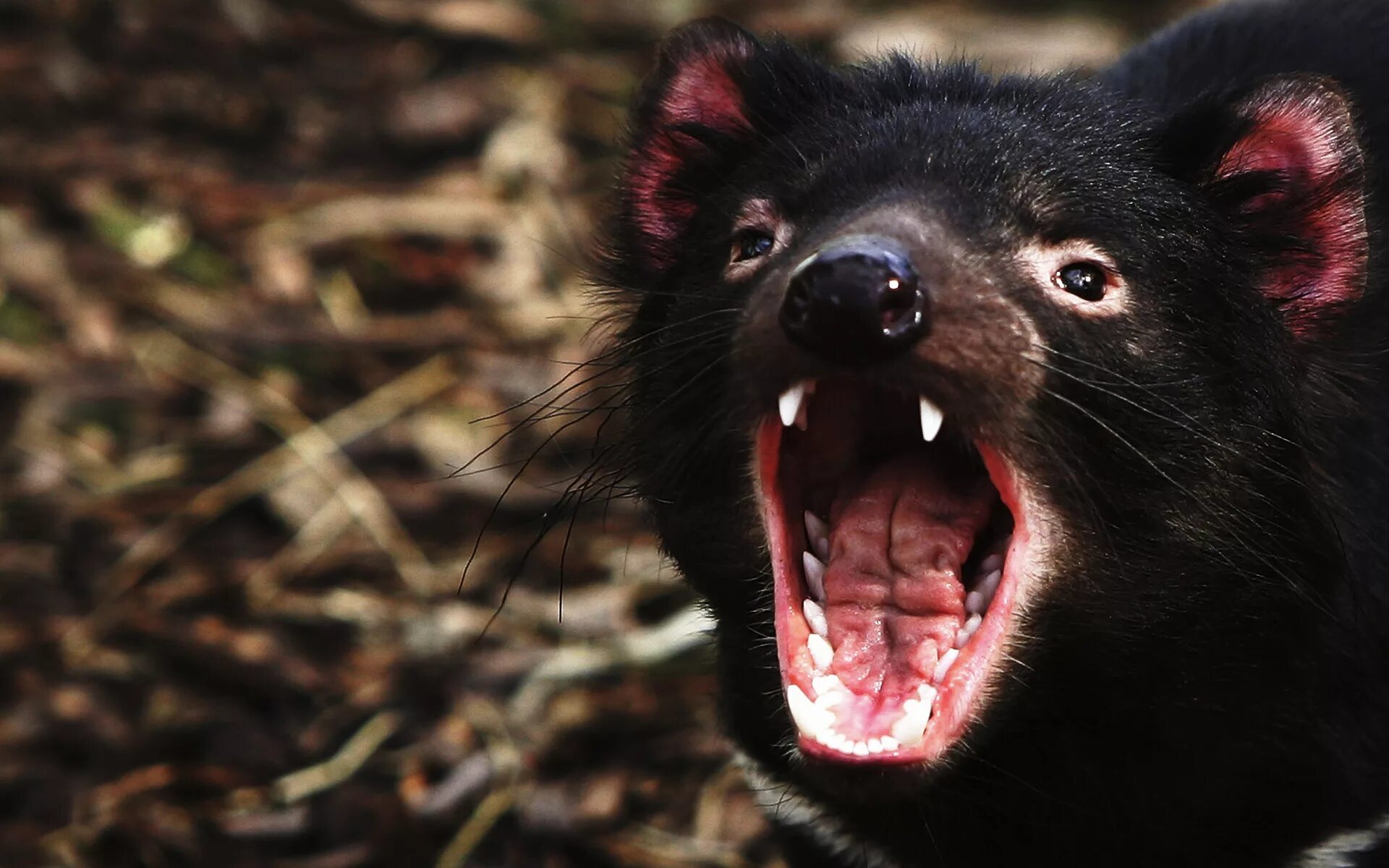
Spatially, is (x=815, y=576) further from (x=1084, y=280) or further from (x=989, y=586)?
(x=1084, y=280)

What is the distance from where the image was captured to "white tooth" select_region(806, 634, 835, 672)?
8.07 feet

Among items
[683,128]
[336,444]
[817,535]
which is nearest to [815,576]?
[817,535]

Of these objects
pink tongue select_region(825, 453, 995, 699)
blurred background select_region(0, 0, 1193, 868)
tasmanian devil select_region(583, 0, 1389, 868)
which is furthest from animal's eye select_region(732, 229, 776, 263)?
blurred background select_region(0, 0, 1193, 868)

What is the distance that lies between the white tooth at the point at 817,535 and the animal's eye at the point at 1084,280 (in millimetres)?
467

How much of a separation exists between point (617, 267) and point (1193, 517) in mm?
1021

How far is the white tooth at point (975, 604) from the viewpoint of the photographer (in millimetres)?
2514

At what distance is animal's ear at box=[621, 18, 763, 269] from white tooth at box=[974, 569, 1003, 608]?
0.77 metres

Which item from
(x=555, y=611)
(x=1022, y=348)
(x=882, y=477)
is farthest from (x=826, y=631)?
(x=555, y=611)

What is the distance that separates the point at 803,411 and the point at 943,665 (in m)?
0.39

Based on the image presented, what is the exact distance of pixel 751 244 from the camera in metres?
2.73

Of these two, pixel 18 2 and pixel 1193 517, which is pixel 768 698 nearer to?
pixel 1193 517

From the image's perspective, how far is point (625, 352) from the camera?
2.96 m

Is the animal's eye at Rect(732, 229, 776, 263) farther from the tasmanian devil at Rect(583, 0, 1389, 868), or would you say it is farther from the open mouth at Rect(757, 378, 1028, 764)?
the open mouth at Rect(757, 378, 1028, 764)

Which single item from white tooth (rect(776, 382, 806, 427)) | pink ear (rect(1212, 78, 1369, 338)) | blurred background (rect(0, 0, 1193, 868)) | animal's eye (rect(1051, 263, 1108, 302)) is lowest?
blurred background (rect(0, 0, 1193, 868))
